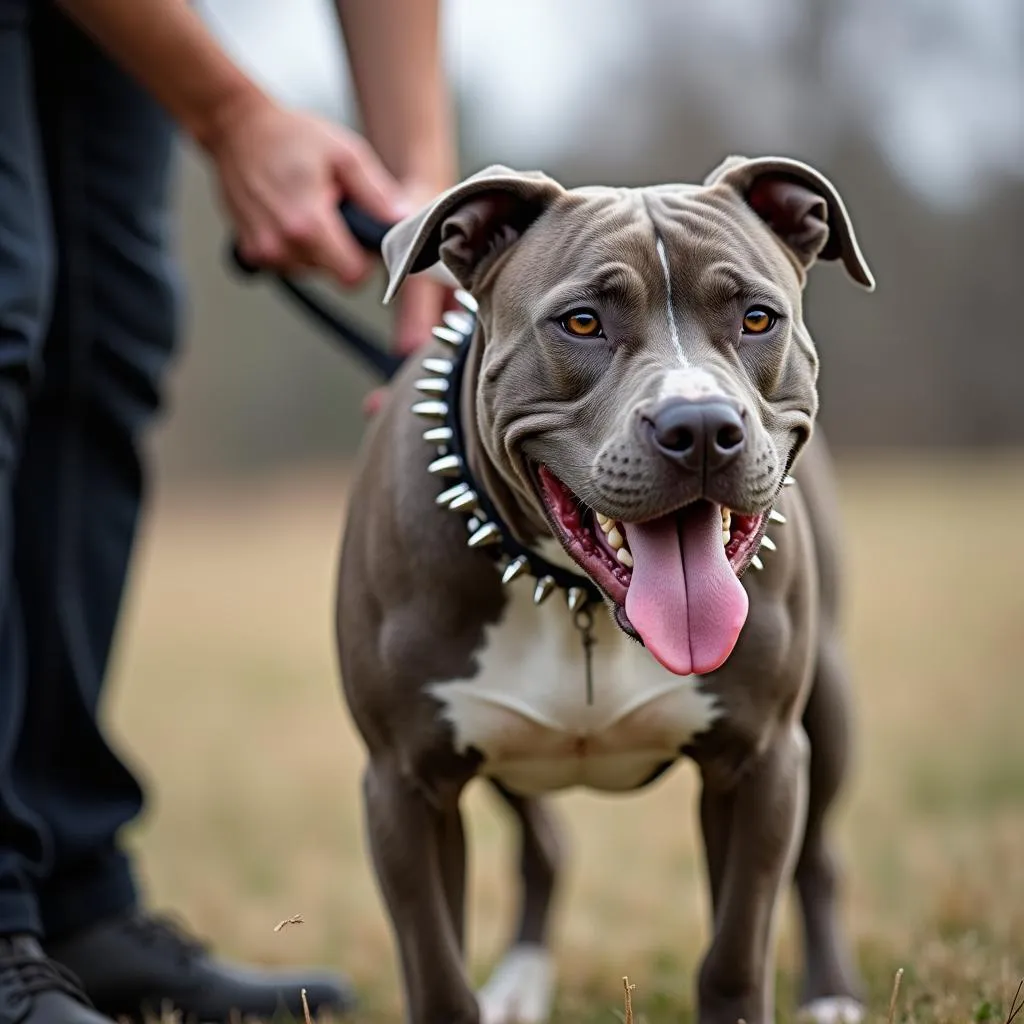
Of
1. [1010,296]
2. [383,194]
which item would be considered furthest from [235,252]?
[1010,296]

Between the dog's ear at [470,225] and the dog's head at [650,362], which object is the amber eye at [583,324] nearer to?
the dog's head at [650,362]

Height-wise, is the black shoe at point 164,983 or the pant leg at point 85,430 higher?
the pant leg at point 85,430

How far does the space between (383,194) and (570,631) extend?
110 cm

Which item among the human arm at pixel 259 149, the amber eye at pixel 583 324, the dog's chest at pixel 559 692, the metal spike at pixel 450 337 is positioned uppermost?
the human arm at pixel 259 149

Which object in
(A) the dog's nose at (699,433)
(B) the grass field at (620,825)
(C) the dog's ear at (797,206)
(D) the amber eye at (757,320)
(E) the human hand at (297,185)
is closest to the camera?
(A) the dog's nose at (699,433)

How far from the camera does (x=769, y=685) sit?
2852mm

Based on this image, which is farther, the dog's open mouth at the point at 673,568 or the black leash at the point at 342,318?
the black leash at the point at 342,318

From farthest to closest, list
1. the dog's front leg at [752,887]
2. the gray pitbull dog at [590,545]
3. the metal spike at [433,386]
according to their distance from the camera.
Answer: the metal spike at [433,386], the dog's front leg at [752,887], the gray pitbull dog at [590,545]

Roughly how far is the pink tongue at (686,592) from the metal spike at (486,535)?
1.20 feet

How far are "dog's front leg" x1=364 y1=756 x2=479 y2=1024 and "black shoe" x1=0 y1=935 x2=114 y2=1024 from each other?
1.84 feet

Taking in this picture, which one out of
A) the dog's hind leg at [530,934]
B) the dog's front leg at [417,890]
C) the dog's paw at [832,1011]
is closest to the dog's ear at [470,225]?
the dog's front leg at [417,890]

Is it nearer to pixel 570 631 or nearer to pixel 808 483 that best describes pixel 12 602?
pixel 570 631

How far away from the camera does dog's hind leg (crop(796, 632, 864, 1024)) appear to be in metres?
3.50

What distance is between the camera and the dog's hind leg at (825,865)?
3.50 metres
